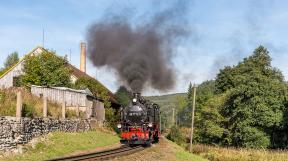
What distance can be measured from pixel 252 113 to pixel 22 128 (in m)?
36.8

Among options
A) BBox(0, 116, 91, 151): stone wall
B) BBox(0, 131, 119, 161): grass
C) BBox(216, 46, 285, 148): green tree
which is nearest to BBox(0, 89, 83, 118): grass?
BBox(0, 116, 91, 151): stone wall

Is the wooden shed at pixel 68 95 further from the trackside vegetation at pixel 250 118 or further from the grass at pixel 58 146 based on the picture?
the trackside vegetation at pixel 250 118

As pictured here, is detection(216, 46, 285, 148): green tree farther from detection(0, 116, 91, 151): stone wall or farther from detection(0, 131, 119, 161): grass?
detection(0, 116, 91, 151): stone wall

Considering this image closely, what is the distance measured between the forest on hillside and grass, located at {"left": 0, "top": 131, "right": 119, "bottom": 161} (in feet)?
87.4

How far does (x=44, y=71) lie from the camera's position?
46.0 m

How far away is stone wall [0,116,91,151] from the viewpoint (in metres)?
20.1

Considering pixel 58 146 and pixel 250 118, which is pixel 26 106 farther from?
Answer: pixel 250 118

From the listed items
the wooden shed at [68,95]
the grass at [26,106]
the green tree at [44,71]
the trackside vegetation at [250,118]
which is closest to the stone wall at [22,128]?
the grass at [26,106]

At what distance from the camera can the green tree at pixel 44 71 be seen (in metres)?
46.0

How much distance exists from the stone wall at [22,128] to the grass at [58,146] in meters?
0.61

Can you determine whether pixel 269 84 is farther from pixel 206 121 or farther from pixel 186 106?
pixel 186 106

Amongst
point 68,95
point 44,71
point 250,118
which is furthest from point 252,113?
point 44,71

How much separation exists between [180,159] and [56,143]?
300 inches

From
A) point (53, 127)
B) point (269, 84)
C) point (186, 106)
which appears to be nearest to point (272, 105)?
point (269, 84)
